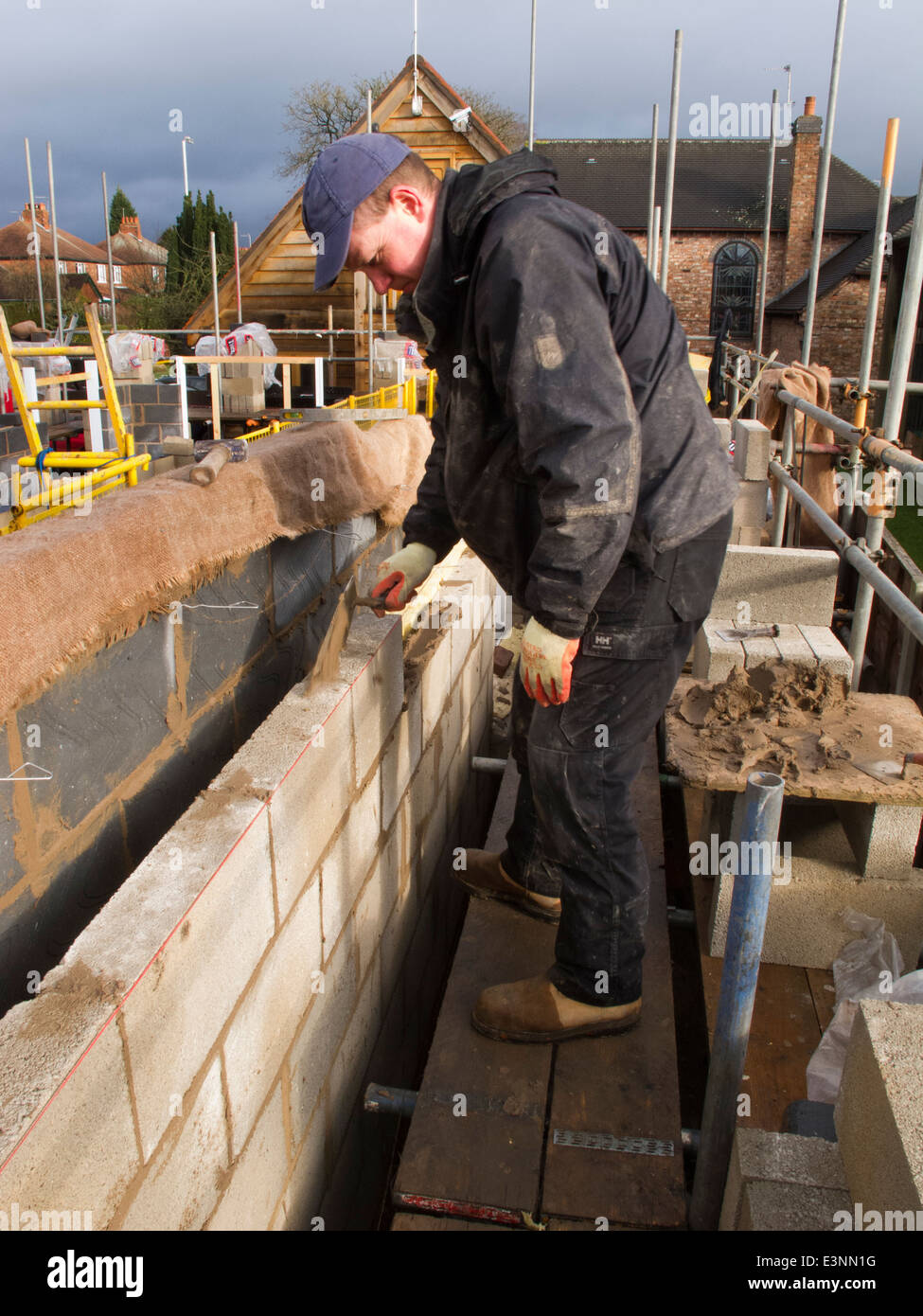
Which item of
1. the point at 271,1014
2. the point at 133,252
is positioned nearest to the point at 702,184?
the point at 133,252

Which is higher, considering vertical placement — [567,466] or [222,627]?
[567,466]

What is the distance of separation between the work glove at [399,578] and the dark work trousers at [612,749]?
0.66 meters

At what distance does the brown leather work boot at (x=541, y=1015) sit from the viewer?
8.68 feet

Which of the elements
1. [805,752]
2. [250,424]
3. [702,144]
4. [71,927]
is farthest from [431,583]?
[702,144]

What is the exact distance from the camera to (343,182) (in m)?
2.07

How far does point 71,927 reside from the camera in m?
1.98

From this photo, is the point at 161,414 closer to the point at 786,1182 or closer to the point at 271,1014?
the point at 271,1014

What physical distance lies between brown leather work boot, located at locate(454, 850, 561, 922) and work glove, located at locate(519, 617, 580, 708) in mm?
1293

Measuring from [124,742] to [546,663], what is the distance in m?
0.98

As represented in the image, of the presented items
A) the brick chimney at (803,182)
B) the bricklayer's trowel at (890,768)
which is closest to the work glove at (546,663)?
the bricklayer's trowel at (890,768)

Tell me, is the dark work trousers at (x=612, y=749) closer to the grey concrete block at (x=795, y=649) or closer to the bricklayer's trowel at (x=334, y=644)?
the bricklayer's trowel at (x=334, y=644)
